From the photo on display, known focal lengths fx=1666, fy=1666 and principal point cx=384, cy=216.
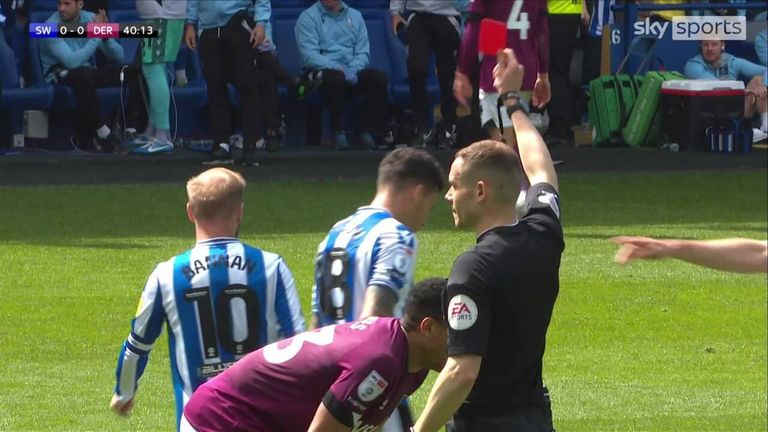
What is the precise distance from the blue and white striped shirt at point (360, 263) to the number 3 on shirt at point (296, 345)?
2.43 ft

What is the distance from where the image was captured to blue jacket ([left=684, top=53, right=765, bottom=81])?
67.2ft

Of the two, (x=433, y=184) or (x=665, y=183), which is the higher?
(x=433, y=184)

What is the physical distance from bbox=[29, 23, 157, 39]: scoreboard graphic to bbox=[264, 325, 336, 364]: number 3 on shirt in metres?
13.2

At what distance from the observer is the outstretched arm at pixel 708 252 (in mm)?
4508

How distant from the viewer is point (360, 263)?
5887mm

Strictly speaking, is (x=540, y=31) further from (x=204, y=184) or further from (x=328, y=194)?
(x=204, y=184)

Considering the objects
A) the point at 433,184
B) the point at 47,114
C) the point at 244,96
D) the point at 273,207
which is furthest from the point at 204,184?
the point at 47,114

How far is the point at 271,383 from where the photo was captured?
5020 millimetres

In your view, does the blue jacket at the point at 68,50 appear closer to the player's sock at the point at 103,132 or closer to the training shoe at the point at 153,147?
the player's sock at the point at 103,132

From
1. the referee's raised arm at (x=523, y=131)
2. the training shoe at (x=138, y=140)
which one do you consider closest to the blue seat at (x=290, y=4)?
the training shoe at (x=138, y=140)

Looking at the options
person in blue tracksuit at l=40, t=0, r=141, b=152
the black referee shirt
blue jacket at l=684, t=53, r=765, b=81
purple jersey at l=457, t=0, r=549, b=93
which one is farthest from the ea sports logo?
blue jacket at l=684, t=53, r=765, b=81

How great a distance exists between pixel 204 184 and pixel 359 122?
44.8ft

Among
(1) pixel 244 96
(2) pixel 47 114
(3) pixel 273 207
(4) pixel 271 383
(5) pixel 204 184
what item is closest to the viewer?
(4) pixel 271 383

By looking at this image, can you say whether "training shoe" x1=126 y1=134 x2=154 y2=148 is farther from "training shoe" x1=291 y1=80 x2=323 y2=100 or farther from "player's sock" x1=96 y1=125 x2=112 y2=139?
"training shoe" x1=291 y1=80 x2=323 y2=100
